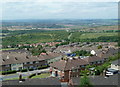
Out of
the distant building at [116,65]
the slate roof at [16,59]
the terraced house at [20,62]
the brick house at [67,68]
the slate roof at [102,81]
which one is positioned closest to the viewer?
the slate roof at [102,81]

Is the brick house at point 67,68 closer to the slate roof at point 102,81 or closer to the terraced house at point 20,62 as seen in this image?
the terraced house at point 20,62

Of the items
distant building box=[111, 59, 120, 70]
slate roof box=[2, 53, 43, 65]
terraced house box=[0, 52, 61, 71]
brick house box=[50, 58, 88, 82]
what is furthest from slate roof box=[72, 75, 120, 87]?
slate roof box=[2, 53, 43, 65]

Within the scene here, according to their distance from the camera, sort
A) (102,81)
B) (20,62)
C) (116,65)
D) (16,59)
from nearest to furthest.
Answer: (102,81) < (116,65) < (20,62) < (16,59)

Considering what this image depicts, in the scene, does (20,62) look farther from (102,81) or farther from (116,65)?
(102,81)

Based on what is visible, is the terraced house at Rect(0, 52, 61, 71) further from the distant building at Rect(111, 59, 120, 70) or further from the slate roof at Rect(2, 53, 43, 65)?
the distant building at Rect(111, 59, 120, 70)

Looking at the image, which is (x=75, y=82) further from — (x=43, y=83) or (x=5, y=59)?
(x=5, y=59)

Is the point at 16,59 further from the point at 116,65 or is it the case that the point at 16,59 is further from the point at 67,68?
the point at 116,65

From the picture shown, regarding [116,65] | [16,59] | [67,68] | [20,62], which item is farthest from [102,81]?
[16,59]

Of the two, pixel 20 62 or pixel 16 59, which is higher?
pixel 16 59

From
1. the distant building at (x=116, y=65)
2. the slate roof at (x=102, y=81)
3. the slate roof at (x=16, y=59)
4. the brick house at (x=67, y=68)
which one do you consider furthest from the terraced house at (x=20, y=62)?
the slate roof at (x=102, y=81)

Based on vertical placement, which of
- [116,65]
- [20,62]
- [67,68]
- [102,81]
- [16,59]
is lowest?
[20,62]

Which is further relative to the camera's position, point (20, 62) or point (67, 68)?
point (20, 62)

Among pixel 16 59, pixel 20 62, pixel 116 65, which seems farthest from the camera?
pixel 16 59
